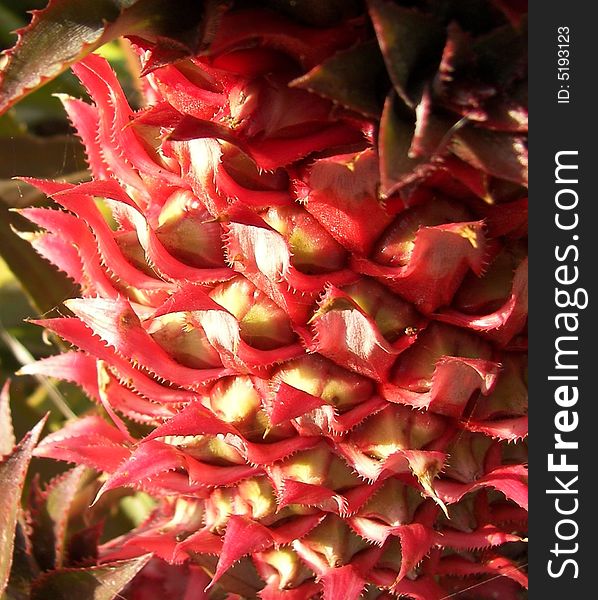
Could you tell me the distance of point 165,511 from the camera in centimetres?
112

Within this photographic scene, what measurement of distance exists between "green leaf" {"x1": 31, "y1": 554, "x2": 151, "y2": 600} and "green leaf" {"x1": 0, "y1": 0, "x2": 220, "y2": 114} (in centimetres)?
A: 56

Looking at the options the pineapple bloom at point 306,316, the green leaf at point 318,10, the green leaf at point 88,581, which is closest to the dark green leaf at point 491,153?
the pineapple bloom at point 306,316

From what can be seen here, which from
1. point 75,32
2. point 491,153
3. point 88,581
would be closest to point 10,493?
point 88,581

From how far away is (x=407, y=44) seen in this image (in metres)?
0.68

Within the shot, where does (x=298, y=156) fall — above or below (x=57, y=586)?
A: above

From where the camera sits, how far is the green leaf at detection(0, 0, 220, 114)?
2.33 feet

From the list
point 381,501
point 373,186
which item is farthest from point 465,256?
point 381,501

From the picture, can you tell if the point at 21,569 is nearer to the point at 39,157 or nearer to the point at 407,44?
the point at 39,157

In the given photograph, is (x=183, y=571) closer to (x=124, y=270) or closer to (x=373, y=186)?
(x=124, y=270)

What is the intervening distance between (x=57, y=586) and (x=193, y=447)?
286 millimetres

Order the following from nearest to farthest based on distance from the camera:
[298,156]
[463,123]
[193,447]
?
[463,123] < [298,156] < [193,447]

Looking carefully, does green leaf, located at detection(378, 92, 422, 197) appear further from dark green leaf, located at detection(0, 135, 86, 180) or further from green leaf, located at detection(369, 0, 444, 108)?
dark green leaf, located at detection(0, 135, 86, 180)

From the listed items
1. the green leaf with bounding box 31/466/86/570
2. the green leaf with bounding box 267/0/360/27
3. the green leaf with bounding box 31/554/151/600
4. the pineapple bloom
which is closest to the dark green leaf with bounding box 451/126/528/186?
the pineapple bloom

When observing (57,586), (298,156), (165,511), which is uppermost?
(298,156)
